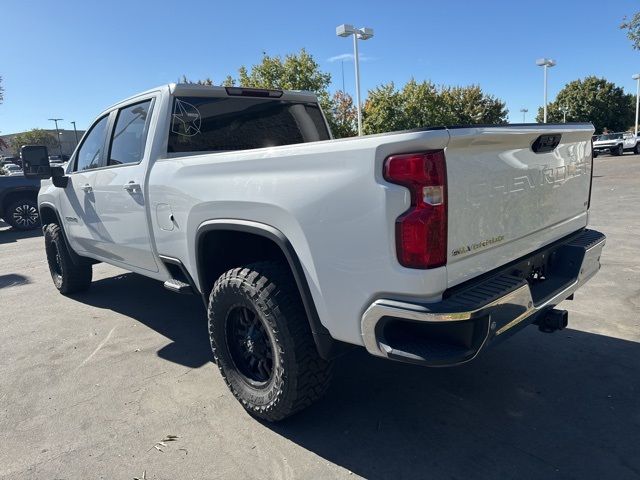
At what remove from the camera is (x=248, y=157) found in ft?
8.36

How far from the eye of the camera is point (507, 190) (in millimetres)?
2311

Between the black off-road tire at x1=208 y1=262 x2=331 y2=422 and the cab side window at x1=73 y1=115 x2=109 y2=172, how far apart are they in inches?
94.3

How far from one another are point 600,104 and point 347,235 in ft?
202

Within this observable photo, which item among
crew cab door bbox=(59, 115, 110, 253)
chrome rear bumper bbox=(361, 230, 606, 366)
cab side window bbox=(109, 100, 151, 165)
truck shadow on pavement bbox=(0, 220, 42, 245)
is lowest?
truck shadow on pavement bbox=(0, 220, 42, 245)

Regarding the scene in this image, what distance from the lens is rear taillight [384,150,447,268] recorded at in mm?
1927

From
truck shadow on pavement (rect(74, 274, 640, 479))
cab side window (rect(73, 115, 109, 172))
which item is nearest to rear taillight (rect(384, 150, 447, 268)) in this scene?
truck shadow on pavement (rect(74, 274, 640, 479))

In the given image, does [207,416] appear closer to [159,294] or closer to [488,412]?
[488,412]

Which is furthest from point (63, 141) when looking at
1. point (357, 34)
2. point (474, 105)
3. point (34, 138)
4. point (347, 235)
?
point (347, 235)

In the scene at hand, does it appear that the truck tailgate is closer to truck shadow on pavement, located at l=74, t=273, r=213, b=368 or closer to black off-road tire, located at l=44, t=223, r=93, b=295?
truck shadow on pavement, located at l=74, t=273, r=213, b=368

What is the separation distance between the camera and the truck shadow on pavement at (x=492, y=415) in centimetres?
237

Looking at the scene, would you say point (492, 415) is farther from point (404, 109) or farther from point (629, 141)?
point (629, 141)

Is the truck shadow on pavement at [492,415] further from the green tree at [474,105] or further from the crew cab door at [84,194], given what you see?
the green tree at [474,105]

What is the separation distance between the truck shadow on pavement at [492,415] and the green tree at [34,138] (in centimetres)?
8053

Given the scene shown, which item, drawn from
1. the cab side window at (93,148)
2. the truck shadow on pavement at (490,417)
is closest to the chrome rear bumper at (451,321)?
the truck shadow on pavement at (490,417)
